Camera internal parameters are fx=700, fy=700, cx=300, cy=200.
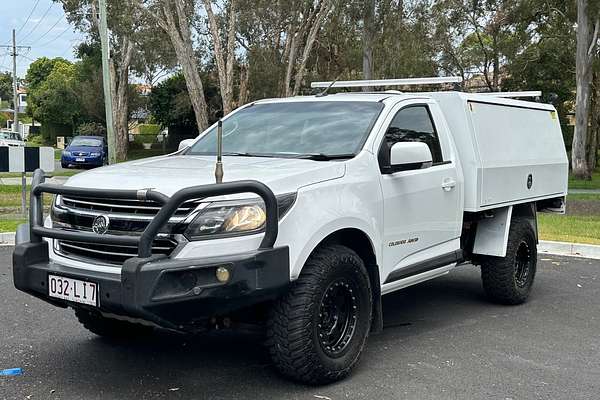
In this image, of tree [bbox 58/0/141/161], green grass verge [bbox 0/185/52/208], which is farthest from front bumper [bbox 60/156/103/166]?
green grass verge [bbox 0/185/52/208]

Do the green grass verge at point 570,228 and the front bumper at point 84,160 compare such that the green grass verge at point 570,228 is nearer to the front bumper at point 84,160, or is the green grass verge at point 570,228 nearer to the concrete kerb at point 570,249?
the concrete kerb at point 570,249

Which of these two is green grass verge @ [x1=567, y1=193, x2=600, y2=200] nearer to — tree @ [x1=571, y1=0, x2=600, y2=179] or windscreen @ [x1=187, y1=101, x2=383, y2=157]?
tree @ [x1=571, y1=0, x2=600, y2=179]

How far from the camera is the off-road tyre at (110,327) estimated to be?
5305 millimetres

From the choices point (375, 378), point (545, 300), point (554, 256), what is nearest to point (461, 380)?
point (375, 378)

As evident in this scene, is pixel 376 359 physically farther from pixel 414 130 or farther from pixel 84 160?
pixel 84 160

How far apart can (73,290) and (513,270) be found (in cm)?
427

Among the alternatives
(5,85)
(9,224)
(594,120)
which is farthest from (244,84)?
(5,85)

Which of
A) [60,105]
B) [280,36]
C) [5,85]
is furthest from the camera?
[5,85]

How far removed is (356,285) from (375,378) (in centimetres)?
64

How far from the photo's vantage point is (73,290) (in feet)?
13.3

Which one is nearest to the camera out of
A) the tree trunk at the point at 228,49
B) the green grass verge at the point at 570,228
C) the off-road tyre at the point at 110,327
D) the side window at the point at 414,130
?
the off-road tyre at the point at 110,327

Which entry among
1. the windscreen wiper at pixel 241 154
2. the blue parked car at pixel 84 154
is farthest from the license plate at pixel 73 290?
the blue parked car at pixel 84 154

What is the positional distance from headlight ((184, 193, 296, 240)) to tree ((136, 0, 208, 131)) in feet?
69.7

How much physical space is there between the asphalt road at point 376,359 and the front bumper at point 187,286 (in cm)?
73
